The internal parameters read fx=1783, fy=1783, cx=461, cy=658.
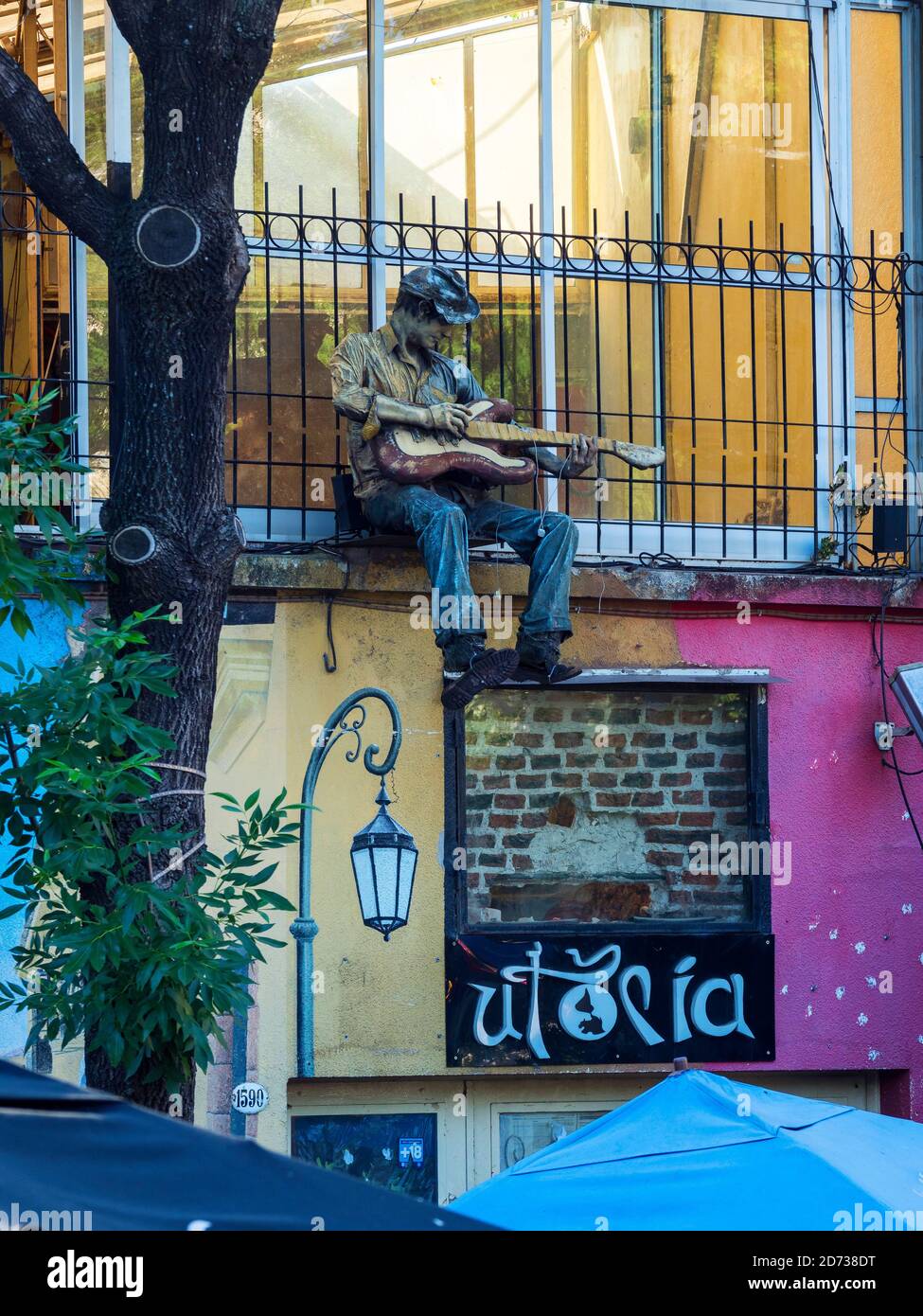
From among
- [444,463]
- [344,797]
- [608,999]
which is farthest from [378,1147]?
[444,463]

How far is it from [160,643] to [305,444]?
108 inches

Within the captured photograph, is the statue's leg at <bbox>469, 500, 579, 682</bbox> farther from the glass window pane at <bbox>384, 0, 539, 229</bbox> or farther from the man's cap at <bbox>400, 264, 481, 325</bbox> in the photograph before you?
the glass window pane at <bbox>384, 0, 539, 229</bbox>

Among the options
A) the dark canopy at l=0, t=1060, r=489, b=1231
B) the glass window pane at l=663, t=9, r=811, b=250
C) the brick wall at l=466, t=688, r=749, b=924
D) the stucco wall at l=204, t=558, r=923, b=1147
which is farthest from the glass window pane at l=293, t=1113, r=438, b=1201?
the dark canopy at l=0, t=1060, r=489, b=1231

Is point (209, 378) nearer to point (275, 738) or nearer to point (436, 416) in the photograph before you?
point (436, 416)

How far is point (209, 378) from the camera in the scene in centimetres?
592

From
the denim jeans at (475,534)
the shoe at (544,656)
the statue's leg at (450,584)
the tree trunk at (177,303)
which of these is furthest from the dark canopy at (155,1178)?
the shoe at (544,656)

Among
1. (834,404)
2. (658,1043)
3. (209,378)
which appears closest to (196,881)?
(209,378)

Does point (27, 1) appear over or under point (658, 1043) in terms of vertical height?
over

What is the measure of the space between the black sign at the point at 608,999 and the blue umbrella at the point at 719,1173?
247 centimetres

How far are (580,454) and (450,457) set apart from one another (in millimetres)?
584

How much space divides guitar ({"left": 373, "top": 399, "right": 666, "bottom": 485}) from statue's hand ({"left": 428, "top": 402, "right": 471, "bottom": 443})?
0.03 m

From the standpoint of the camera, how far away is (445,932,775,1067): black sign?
7.96 meters

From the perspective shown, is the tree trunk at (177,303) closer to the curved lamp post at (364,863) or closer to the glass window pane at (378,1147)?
the curved lamp post at (364,863)

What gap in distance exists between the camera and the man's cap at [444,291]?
759cm
